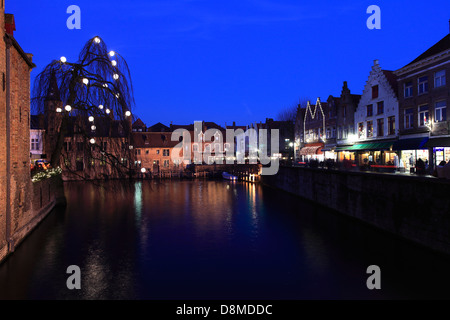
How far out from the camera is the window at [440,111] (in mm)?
23203

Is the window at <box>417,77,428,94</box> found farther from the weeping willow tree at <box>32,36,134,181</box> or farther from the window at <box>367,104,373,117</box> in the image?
the weeping willow tree at <box>32,36,134,181</box>

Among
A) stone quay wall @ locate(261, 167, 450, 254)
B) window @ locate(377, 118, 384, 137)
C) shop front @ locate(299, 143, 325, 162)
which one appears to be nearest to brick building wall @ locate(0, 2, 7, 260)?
stone quay wall @ locate(261, 167, 450, 254)

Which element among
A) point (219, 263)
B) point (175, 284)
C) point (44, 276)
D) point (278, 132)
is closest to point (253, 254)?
point (219, 263)

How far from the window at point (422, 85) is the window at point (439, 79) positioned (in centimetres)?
100

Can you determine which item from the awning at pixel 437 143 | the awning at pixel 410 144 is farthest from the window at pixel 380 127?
the awning at pixel 437 143

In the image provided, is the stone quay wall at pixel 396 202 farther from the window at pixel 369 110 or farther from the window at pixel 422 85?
the window at pixel 369 110

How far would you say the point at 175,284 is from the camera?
11859 millimetres

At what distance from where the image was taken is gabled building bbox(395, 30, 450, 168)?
23094mm

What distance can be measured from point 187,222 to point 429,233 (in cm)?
1447

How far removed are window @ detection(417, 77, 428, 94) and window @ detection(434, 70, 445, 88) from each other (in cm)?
100

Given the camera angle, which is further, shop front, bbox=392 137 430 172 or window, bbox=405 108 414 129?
window, bbox=405 108 414 129

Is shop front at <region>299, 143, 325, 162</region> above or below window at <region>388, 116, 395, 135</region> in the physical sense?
below

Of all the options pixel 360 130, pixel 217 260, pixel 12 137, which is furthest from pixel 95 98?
pixel 360 130

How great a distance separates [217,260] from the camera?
577 inches
